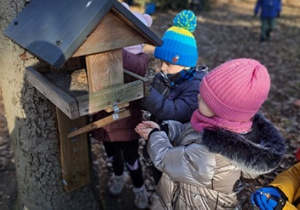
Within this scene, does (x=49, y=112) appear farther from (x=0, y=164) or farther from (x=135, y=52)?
(x=0, y=164)

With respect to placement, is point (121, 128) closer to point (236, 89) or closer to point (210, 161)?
point (210, 161)

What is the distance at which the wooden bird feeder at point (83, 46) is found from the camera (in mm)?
1597

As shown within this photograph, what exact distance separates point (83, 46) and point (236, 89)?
0.94 m

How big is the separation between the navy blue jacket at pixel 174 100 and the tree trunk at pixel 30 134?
797 millimetres

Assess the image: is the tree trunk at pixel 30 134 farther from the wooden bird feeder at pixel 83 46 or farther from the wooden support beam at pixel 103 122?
the wooden support beam at pixel 103 122

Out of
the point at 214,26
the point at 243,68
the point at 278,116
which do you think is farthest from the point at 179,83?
the point at 214,26

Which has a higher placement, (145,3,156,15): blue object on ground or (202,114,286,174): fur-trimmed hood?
(202,114,286,174): fur-trimmed hood

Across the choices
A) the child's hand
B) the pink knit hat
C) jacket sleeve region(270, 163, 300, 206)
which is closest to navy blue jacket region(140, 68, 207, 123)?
the child's hand

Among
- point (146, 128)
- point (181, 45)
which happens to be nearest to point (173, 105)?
point (146, 128)

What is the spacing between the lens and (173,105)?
2400mm

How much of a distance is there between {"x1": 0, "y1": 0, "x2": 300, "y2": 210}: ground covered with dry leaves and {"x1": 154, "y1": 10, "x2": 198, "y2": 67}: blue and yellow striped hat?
406mm

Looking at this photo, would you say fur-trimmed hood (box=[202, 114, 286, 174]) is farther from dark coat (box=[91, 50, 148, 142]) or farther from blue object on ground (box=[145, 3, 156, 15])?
blue object on ground (box=[145, 3, 156, 15])

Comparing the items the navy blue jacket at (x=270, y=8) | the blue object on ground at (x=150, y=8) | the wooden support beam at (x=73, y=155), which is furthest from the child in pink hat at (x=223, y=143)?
the blue object on ground at (x=150, y=8)

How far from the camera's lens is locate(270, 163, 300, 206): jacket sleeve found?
96.0 inches
